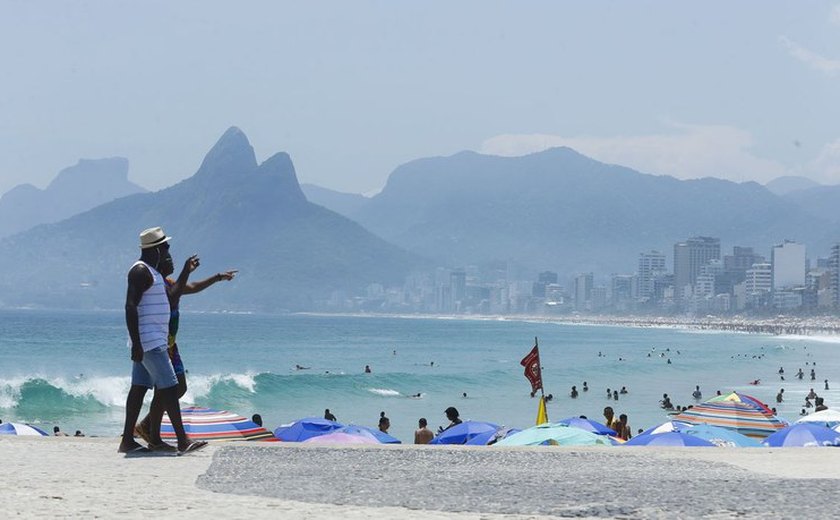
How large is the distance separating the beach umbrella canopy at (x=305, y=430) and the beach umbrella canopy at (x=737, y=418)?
242 inches

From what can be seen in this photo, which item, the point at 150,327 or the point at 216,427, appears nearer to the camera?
the point at 150,327

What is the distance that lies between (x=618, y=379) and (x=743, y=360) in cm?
2735

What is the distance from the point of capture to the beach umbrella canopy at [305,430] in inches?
655

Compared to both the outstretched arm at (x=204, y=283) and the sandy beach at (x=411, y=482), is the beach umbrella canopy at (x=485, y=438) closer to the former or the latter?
the sandy beach at (x=411, y=482)

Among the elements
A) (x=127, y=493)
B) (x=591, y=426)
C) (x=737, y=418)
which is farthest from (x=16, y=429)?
(x=127, y=493)

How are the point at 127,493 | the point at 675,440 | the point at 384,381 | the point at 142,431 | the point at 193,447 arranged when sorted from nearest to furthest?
the point at 127,493 < the point at 193,447 < the point at 142,431 < the point at 675,440 < the point at 384,381

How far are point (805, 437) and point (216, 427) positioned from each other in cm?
770

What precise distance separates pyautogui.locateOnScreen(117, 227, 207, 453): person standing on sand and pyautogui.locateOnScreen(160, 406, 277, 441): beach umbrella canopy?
3611 millimetres

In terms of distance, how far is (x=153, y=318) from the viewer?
858cm

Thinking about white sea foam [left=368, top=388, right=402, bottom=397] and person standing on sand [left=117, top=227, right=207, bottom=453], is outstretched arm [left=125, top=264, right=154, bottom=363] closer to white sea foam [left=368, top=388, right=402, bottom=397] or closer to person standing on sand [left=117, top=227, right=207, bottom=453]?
person standing on sand [left=117, top=227, right=207, bottom=453]

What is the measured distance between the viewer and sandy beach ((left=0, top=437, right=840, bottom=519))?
257 inches

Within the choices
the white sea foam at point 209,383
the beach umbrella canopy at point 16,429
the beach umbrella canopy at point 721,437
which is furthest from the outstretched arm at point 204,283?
the white sea foam at point 209,383

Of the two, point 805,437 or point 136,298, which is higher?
point 136,298

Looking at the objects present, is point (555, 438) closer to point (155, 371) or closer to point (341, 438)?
point (341, 438)
